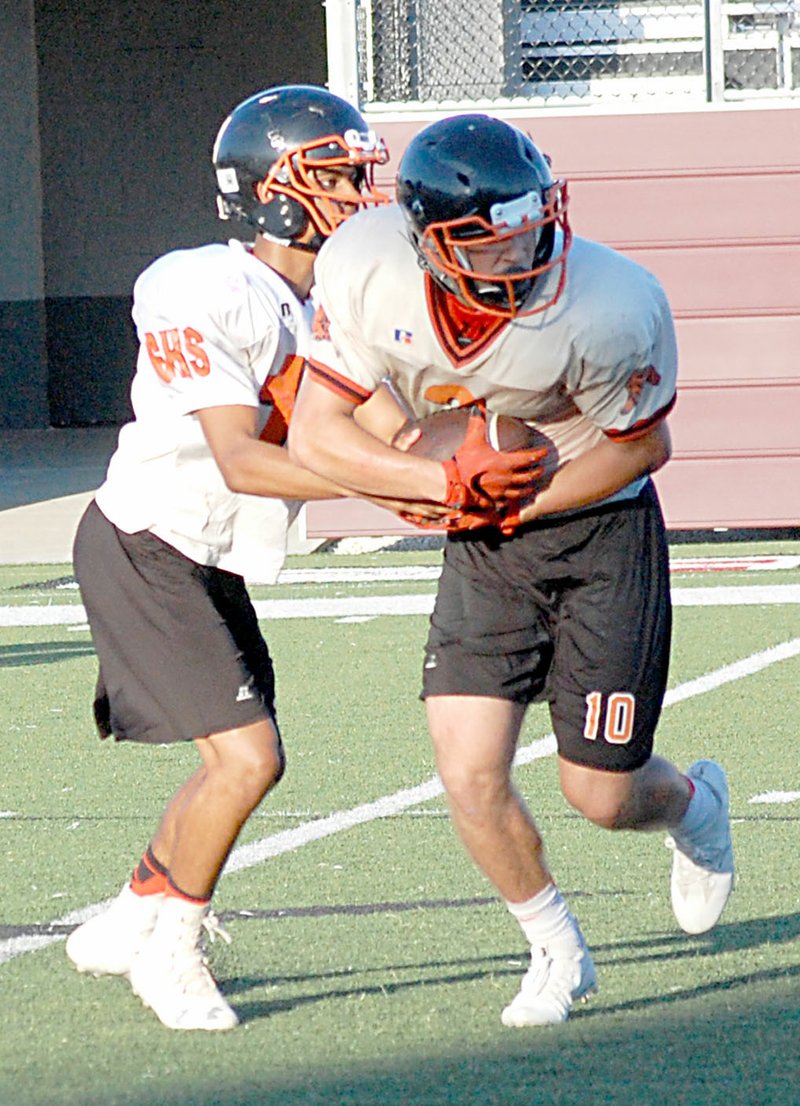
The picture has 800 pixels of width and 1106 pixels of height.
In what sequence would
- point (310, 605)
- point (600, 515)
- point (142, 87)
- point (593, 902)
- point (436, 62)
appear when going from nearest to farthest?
point (600, 515) → point (593, 902) → point (310, 605) → point (436, 62) → point (142, 87)

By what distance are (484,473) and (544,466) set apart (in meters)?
0.21

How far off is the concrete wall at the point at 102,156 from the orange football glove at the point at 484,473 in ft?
55.3

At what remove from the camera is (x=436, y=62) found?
11.3 meters

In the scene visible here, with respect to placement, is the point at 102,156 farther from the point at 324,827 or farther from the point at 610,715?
the point at 610,715

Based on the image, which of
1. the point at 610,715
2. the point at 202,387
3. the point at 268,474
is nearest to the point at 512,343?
the point at 268,474

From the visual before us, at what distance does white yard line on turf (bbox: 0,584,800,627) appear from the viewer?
28.8ft

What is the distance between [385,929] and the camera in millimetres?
4180

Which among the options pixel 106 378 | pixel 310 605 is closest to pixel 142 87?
pixel 106 378

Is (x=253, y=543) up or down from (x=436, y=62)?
down

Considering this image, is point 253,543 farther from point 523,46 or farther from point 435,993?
point 523,46

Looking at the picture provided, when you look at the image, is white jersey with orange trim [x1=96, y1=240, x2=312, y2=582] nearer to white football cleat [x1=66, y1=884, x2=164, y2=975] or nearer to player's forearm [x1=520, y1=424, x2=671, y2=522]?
player's forearm [x1=520, y1=424, x2=671, y2=522]

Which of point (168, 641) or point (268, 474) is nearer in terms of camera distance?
point (268, 474)

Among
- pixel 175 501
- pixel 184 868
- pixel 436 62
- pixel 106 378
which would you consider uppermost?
pixel 436 62

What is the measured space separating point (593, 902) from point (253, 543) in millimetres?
1228
